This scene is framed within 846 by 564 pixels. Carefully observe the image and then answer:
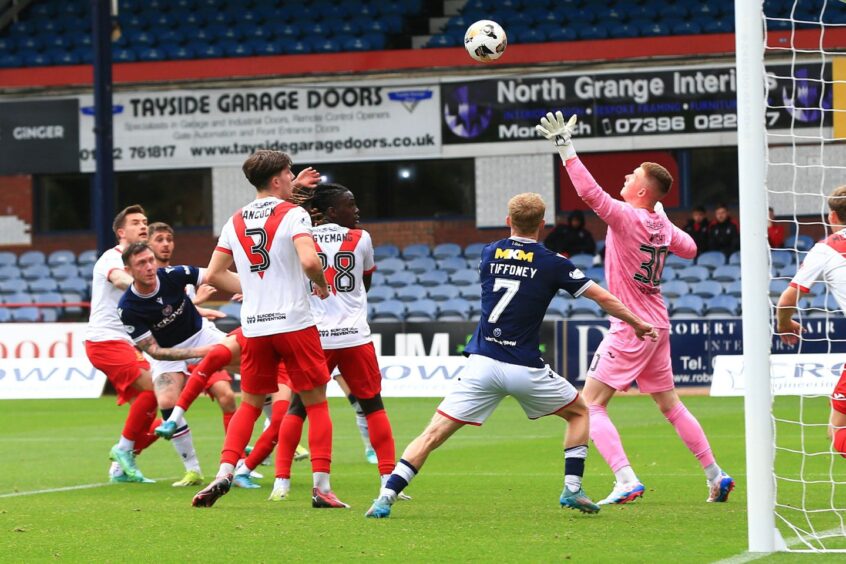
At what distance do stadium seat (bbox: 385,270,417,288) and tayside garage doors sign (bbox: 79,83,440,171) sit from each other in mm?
2785

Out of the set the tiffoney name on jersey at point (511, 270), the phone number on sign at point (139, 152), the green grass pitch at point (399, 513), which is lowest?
the green grass pitch at point (399, 513)

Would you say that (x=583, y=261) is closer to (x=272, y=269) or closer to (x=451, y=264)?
(x=451, y=264)

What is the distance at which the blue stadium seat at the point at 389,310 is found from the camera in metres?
24.2

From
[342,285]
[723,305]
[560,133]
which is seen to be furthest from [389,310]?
[560,133]

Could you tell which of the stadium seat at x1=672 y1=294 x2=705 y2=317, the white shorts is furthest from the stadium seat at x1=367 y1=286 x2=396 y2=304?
the white shorts

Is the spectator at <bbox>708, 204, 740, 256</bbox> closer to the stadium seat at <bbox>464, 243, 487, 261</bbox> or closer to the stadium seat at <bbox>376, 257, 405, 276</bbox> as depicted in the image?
the stadium seat at <bbox>464, 243, 487, 261</bbox>

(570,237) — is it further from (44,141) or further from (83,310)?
(44,141)

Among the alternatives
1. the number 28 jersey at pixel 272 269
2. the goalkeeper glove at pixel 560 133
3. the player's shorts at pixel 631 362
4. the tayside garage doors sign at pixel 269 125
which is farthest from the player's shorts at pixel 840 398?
the tayside garage doors sign at pixel 269 125

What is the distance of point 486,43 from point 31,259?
1986 centimetres

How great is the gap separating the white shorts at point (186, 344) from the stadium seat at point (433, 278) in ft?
49.6

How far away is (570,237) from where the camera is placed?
25531 mm

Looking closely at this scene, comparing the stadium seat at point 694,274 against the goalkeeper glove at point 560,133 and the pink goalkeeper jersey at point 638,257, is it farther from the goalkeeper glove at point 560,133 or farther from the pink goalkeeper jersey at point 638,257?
the goalkeeper glove at point 560,133

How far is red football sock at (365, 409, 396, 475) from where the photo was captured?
9.04 meters

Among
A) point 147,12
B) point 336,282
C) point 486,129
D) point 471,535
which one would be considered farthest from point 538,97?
point 471,535
